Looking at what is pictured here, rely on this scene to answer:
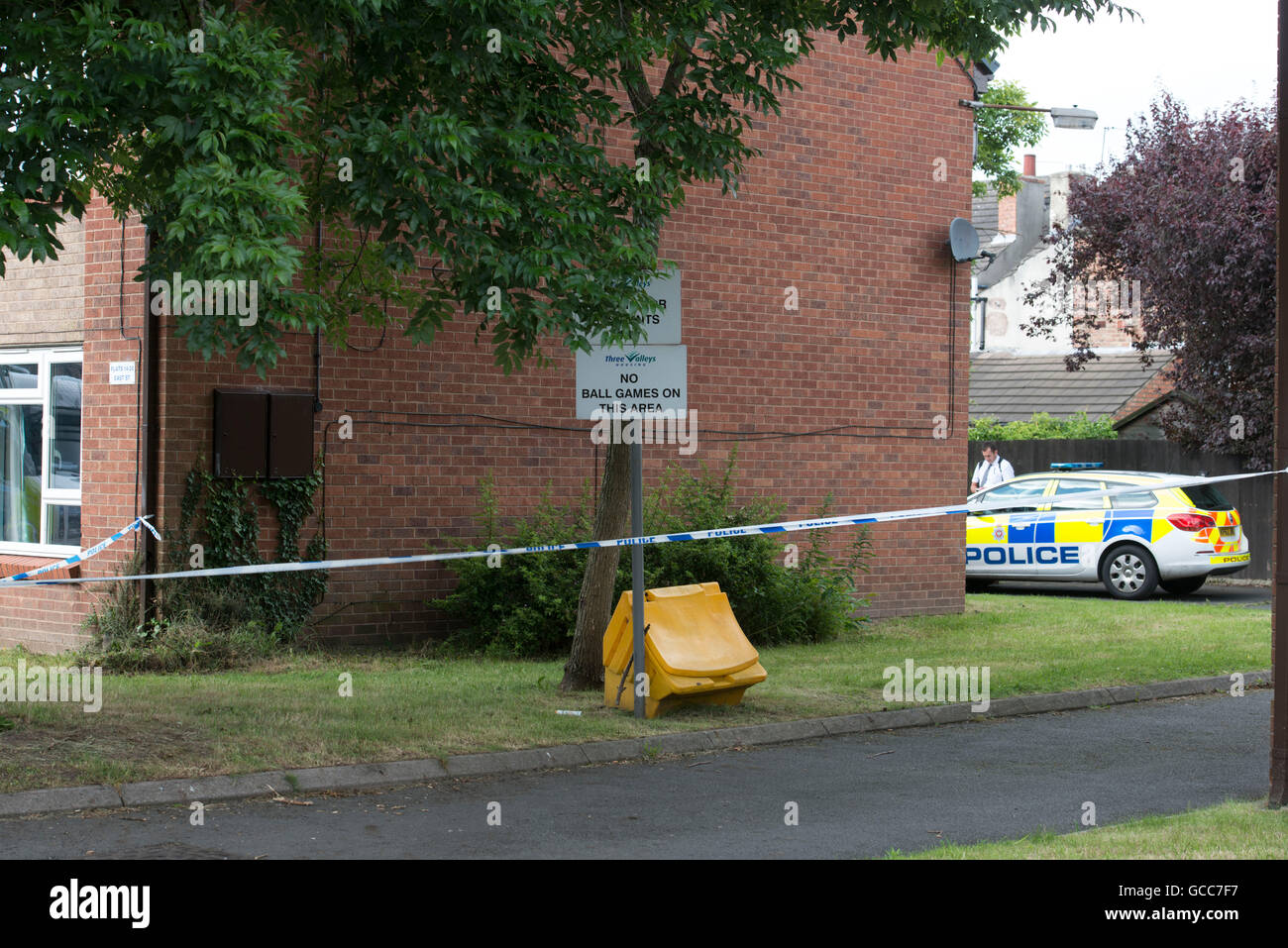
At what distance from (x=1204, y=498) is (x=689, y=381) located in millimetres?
8237

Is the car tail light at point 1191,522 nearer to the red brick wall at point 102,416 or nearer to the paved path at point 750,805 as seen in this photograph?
the paved path at point 750,805

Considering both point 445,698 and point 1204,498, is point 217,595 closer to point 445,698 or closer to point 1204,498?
point 445,698

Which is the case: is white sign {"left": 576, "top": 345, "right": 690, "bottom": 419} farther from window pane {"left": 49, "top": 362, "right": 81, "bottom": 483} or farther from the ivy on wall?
window pane {"left": 49, "top": 362, "right": 81, "bottom": 483}

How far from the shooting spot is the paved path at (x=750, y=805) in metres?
6.67

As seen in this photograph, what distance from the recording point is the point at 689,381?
1512 cm

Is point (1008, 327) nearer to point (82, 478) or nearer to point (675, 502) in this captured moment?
point (675, 502)

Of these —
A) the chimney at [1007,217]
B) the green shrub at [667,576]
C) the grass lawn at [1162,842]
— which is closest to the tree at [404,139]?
the green shrub at [667,576]

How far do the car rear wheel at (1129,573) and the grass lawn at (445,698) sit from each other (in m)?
3.51

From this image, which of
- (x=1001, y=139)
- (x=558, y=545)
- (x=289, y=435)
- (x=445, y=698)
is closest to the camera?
(x=445, y=698)

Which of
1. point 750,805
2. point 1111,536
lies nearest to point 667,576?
point 750,805

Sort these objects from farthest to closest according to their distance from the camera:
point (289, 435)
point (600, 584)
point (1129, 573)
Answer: point (1129, 573) < point (289, 435) < point (600, 584)

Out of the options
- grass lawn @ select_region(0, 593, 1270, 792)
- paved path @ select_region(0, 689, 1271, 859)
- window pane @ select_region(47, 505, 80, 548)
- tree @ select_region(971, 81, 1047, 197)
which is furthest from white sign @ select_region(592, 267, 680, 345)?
tree @ select_region(971, 81, 1047, 197)
